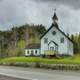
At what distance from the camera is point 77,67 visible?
162ft

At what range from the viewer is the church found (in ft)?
271

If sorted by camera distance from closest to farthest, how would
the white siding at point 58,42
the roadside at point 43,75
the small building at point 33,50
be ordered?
the roadside at point 43,75
the white siding at point 58,42
the small building at point 33,50

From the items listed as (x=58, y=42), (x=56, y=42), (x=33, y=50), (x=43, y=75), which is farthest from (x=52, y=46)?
(x=43, y=75)

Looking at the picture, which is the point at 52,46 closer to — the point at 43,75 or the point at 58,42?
the point at 58,42

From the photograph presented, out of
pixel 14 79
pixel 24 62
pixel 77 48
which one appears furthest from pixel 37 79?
pixel 77 48

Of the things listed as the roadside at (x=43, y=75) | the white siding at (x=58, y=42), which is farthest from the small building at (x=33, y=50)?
the roadside at (x=43, y=75)

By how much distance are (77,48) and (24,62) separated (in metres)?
50.4

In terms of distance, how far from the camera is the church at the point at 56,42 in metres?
82.8

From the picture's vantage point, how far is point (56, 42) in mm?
84062

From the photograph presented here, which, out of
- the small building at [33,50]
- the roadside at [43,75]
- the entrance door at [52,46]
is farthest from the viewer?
the small building at [33,50]

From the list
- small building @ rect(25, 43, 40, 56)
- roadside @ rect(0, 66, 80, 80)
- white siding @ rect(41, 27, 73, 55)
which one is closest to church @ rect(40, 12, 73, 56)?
white siding @ rect(41, 27, 73, 55)

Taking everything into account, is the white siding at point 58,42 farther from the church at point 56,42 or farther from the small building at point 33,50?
the small building at point 33,50

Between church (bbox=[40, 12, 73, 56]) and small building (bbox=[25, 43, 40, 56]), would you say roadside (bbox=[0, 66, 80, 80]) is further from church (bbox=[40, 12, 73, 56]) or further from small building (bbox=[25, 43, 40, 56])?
small building (bbox=[25, 43, 40, 56])

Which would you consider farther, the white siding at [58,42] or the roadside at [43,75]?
the white siding at [58,42]
